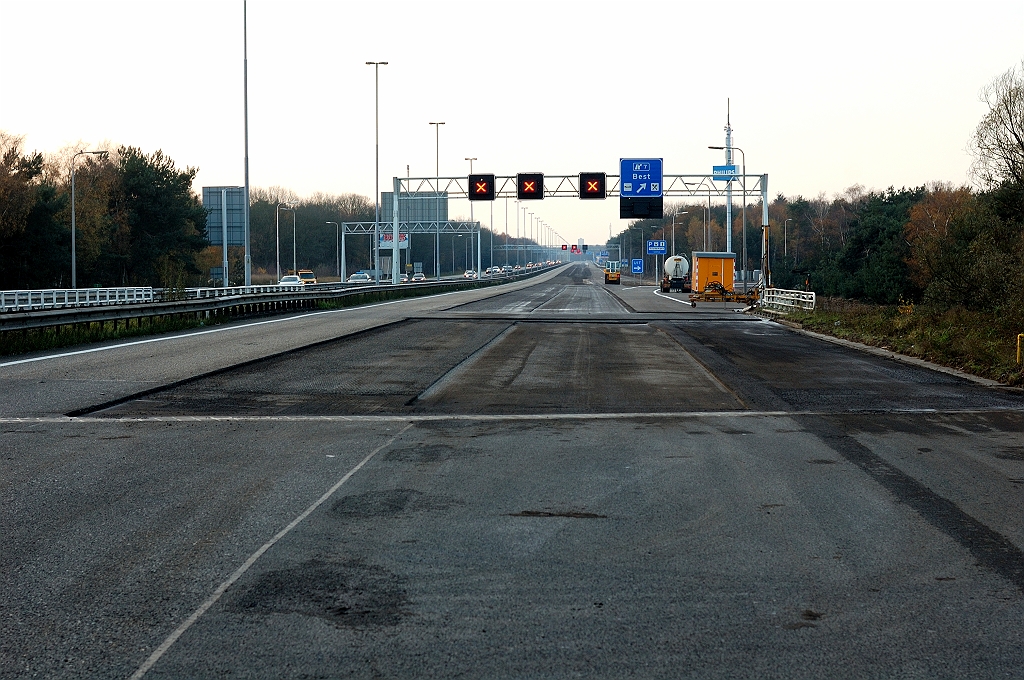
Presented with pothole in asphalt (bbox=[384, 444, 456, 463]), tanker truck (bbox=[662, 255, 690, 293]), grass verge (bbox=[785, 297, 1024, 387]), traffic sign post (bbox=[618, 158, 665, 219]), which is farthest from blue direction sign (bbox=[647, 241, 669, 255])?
pothole in asphalt (bbox=[384, 444, 456, 463])

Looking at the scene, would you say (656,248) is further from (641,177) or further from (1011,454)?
(1011,454)

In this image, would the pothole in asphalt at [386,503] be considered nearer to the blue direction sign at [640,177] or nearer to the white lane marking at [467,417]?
the white lane marking at [467,417]

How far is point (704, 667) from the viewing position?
15.3 feet

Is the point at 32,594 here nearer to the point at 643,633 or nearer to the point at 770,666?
the point at 643,633

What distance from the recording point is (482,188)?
210 feet

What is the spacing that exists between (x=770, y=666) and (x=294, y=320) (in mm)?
34168

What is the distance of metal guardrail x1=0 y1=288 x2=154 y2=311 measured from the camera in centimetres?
4277

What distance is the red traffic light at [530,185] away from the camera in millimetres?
62812

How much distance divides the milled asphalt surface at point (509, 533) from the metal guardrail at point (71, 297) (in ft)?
96.1

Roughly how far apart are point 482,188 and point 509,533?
57.9 m

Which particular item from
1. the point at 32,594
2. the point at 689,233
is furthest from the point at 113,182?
the point at 689,233

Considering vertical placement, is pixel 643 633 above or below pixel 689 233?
below

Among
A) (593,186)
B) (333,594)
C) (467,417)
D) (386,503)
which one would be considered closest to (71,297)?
(593,186)

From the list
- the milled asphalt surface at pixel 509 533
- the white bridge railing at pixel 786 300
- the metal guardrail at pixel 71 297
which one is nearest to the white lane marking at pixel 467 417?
the milled asphalt surface at pixel 509 533
